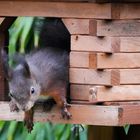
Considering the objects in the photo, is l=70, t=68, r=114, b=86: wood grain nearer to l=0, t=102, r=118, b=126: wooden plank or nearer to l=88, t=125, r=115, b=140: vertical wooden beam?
l=0, t=102, r=118, b=126: wooden plank

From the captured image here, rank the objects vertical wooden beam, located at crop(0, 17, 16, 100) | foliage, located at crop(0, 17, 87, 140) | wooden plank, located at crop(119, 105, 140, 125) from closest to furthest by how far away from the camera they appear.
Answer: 1. wooden plank, located at crop(119, 105, 140, 125)
2. vertical wooden beam, located at crop(0, 17, 16, 100)
3. foliage, located at crop(0, 17, 87, 140)

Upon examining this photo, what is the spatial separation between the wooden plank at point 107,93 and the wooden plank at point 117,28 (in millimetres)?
200

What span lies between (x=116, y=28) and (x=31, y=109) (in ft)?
1.50

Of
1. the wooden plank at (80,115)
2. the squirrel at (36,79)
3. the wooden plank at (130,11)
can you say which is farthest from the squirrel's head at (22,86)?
the wooden plank at (130,11)

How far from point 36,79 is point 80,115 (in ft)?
0.79

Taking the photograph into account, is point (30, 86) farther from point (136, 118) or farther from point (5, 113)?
point (136, 118)

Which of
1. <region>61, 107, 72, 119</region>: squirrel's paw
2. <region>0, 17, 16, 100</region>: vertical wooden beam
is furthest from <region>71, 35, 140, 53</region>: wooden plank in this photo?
<region>0, 17, 16, 100</region>: vertical wooden beam

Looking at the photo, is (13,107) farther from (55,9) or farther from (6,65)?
(55,9)

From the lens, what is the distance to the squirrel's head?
9.14ft

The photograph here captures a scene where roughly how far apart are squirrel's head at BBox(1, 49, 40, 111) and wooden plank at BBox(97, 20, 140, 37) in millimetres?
313

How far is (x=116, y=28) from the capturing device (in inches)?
110

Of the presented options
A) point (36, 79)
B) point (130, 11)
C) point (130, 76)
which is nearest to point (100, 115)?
point (130, 76)

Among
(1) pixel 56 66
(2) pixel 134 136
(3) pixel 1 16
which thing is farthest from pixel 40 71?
(2) pixel 134 136

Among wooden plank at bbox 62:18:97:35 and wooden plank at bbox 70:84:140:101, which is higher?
wooden plank at bbox 62:18:97:35
